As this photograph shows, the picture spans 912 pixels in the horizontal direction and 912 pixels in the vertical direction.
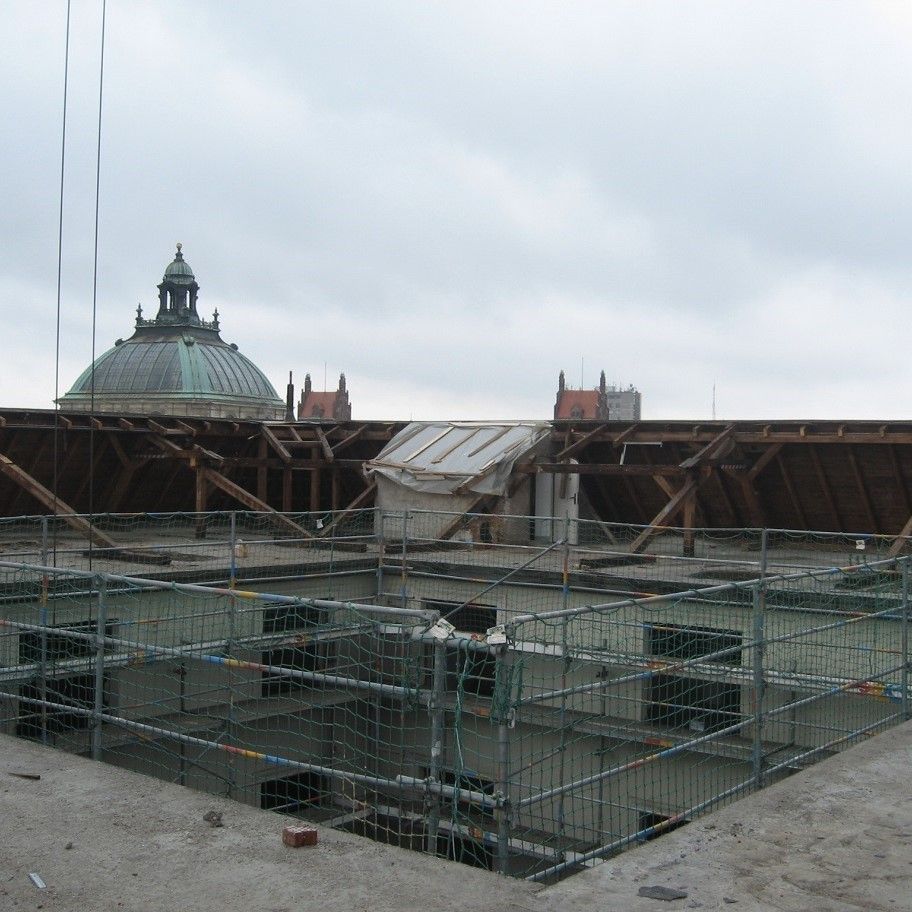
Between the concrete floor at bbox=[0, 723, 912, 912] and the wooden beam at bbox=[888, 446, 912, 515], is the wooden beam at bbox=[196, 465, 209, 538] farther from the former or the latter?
the concrete floor at bbox=[0, 723, 912, 912]

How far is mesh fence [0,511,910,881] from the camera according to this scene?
926cm

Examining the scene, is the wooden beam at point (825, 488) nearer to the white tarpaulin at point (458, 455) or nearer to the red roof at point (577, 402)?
the white tarpaulin at point (458, 455)

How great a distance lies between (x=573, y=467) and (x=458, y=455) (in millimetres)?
2785

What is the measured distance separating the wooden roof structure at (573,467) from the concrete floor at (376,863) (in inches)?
526

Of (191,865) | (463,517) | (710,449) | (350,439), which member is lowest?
(191,865)

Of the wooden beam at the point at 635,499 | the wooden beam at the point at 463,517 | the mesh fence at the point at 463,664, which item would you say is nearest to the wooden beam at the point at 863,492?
the mesh fence at the point at 463,664

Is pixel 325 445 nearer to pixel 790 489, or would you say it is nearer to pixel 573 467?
pixel 573 467

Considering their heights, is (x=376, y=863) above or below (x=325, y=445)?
below

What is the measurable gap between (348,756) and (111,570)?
16.1 ft

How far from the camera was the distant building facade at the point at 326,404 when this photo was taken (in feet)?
357

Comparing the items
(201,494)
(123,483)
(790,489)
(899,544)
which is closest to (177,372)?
(123,483)

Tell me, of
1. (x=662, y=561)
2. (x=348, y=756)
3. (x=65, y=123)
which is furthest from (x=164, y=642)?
(x=662, y=561)

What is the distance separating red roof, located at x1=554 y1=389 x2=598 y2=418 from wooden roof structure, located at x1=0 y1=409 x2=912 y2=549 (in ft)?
231

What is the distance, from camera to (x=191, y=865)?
17.0 feet
